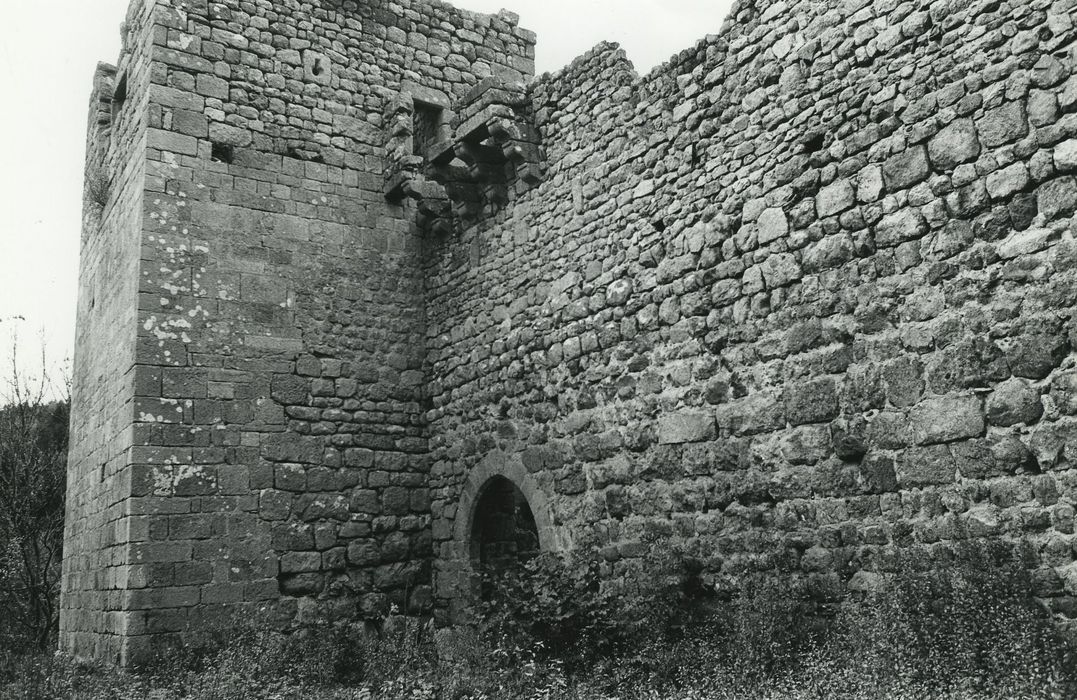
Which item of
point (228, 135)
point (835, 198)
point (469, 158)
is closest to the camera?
point (835, 198)

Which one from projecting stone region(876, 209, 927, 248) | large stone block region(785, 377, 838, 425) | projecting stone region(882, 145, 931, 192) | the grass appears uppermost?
projecting stone region(882, 145, 931, 192)

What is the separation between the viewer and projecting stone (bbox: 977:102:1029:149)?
4.79 metres

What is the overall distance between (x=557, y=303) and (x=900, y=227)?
3158mm

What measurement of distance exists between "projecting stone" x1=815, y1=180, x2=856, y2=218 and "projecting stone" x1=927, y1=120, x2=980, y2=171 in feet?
1.75

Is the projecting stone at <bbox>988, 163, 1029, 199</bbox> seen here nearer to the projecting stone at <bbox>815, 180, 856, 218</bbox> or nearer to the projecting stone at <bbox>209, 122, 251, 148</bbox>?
the projecting stone at <bbox>815, 180, 856, 218</bbox>

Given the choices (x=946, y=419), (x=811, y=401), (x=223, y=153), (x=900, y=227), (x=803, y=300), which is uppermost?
(x=223, y=153)

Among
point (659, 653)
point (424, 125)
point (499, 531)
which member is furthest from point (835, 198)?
point (424, 125)

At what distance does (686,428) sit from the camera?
6.50 m

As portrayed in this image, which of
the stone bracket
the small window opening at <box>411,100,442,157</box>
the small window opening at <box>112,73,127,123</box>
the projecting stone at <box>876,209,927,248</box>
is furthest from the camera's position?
the small window opening at <box>411,100,442,157</box>

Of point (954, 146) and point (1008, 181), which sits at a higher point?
point (954, 146)

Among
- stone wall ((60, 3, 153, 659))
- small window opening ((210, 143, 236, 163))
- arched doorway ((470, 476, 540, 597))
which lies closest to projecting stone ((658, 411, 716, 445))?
arched doorway ((470, 476, 540, 597))

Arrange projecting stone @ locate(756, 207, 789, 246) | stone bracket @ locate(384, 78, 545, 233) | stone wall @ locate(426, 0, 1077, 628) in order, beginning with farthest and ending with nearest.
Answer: stone bracket @ locate(384, 78, 545, 233), projecting stone @ locate(756, 207, 789, 246), stone wall @ locate(426, 0, 1077, 628)

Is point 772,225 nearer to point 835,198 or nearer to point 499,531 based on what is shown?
point 835,198

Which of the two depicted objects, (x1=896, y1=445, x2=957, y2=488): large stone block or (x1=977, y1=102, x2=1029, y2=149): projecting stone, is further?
(x1=896, y1=445, x2=957, y2=488): large stone block
